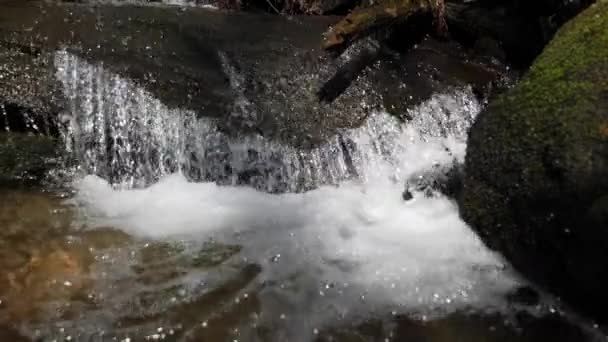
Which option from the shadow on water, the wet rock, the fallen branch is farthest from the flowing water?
the fallen branch

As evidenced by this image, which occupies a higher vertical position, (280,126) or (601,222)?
(601,222)

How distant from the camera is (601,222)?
314 cm

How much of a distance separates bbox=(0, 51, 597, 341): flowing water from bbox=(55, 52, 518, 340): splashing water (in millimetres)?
13

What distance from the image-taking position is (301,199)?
473cm

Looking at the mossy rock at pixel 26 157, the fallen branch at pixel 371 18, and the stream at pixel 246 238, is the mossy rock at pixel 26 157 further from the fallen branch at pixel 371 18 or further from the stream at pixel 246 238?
the fallen branch at pixel 371 18

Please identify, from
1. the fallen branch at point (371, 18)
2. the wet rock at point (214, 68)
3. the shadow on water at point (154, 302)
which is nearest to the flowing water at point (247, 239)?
the shadow on water at point (154, 302)

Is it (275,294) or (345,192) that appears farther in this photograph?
(345,192)

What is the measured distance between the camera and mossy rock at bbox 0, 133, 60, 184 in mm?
4406

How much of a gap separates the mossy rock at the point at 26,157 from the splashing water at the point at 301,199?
18 cm

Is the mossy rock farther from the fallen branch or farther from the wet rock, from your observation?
the fallen branch

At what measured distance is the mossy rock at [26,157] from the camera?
4406 mm

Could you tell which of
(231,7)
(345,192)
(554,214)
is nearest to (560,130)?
(554,214)

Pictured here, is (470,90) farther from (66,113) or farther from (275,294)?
(66,113)

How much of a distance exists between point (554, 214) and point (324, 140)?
210cm
